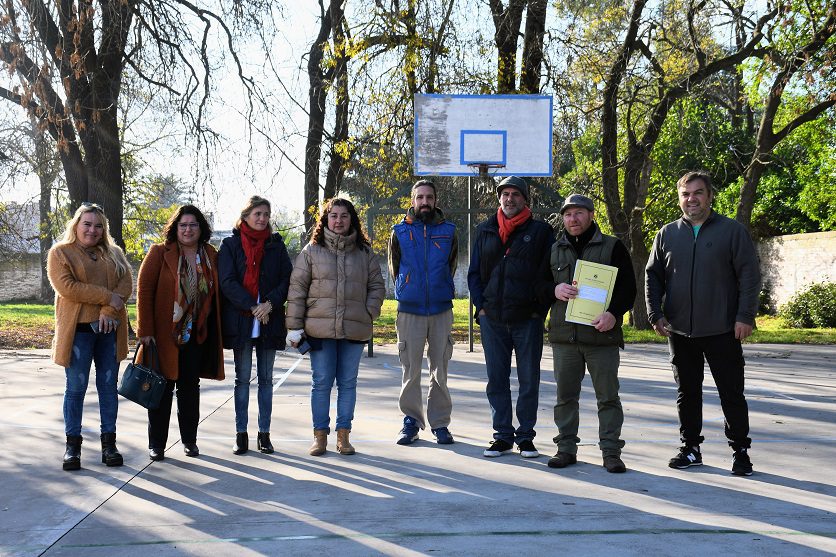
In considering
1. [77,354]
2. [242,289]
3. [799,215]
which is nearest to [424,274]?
[242,289]

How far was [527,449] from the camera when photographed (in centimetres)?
605

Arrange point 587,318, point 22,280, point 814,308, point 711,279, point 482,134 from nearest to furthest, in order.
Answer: point 711,279 → point 587,318 → point 482,134 → point 814,308 → point 22,280

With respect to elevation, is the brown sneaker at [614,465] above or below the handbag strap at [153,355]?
below

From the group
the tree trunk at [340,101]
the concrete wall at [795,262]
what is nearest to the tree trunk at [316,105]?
the tree trunk at [340,101]

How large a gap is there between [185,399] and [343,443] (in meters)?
1.14

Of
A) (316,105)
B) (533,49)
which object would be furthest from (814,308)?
(316,105)

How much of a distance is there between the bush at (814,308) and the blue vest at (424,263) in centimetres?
1715

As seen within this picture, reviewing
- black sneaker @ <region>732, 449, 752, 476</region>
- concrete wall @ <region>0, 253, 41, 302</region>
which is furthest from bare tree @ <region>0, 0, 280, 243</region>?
concrete wall @ <region>0, 253, 41, 302</region>

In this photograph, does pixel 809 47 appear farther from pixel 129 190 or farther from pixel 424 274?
pixel 129 190

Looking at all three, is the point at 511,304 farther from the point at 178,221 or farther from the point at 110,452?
the point at 110,452

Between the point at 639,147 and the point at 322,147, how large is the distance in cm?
652

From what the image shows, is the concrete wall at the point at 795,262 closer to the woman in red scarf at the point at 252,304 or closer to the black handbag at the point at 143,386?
the woman in red scarf at the point at 252,304

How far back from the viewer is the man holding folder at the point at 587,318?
5668mm

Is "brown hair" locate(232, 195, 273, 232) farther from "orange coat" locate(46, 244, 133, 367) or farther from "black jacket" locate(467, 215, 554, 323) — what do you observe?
"black jacket" locate(467, 215, 554, 323)
